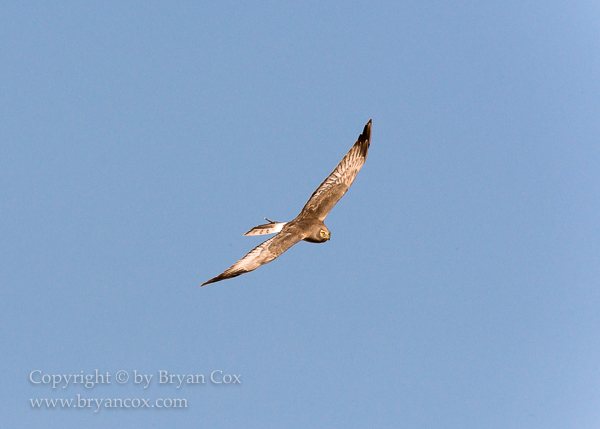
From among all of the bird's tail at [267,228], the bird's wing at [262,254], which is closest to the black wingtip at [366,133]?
the bird's tail at [267,228]

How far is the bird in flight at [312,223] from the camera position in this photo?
1869 centimetres

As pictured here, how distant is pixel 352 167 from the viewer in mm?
23594

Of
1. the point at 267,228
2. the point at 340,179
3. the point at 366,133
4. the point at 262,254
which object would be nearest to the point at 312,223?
the point at 267,228

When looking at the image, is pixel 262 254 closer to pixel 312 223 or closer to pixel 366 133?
pixel 312 223

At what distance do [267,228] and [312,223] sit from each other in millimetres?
1691

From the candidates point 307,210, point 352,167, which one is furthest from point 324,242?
point 352,167

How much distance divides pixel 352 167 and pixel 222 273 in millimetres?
7877

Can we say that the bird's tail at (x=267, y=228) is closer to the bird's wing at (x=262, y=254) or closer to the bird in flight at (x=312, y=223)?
the bird in flight at (x=312, y=223)

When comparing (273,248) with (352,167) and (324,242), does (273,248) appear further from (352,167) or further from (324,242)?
(352,167)

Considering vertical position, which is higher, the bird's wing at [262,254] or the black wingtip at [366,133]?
the black wingtip at [366,133]

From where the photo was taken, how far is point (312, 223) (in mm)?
21328

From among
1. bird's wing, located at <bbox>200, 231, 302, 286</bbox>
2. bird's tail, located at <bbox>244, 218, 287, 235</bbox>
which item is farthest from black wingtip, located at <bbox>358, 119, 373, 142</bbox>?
bird's wing, located at <bbox>200, 231, 302, 286</bbox>

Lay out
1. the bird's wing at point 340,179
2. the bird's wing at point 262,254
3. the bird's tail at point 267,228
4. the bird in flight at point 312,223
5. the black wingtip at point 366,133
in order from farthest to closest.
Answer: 1. the black wingtip at point 366,133
2. the bird's wing at point 340,179
3. the bird's tail at point 267,228
4. the bird in flight at point 312,223
5. the bird's wing at point 262,254

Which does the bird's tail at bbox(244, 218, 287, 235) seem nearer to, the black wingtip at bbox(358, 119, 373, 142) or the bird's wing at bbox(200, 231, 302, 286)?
Answer: the bird's wing at bbox(200, 231, 302, 286)
